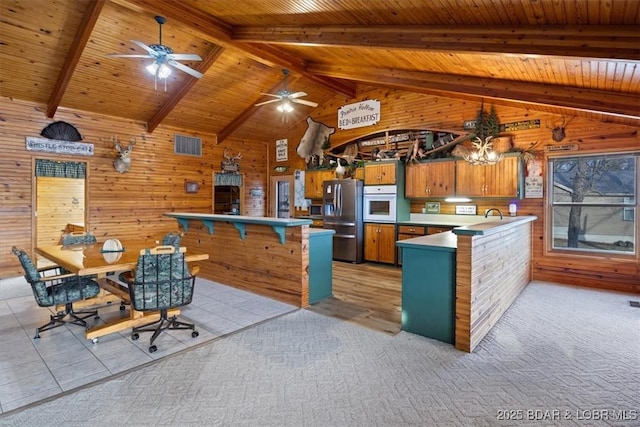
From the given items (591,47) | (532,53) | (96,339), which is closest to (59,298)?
(96,339)

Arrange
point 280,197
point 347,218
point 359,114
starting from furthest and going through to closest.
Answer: point 280,197 < point 359,114 < point 347,218

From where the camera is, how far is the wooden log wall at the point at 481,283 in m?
2.85

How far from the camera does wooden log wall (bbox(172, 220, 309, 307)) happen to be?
4.08 meters

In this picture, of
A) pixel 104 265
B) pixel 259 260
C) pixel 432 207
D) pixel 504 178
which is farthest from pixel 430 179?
pixel 104 265

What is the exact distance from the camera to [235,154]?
29.5 feet

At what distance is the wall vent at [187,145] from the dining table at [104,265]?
170 inches

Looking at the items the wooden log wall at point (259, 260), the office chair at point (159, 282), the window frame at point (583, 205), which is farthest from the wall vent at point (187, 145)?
the window frame at point (583, 205)

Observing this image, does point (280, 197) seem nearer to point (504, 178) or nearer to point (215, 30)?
point (215, 30)

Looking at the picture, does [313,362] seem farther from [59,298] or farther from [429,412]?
[59,298]

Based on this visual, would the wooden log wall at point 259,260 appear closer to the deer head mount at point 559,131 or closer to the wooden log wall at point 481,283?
the wooden log wall at point 481,283

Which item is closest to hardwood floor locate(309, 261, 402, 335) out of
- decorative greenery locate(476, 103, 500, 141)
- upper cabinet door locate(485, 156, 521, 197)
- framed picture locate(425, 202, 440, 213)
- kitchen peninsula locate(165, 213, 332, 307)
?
kitchen peninsula locate(165, 213, 332, 307)

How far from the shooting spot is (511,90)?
4590 millimetres

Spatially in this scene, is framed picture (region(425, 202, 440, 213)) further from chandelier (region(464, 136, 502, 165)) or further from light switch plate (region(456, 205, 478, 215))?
chandelier (region(464, 136, 502, 165))

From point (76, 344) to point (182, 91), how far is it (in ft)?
16.4
